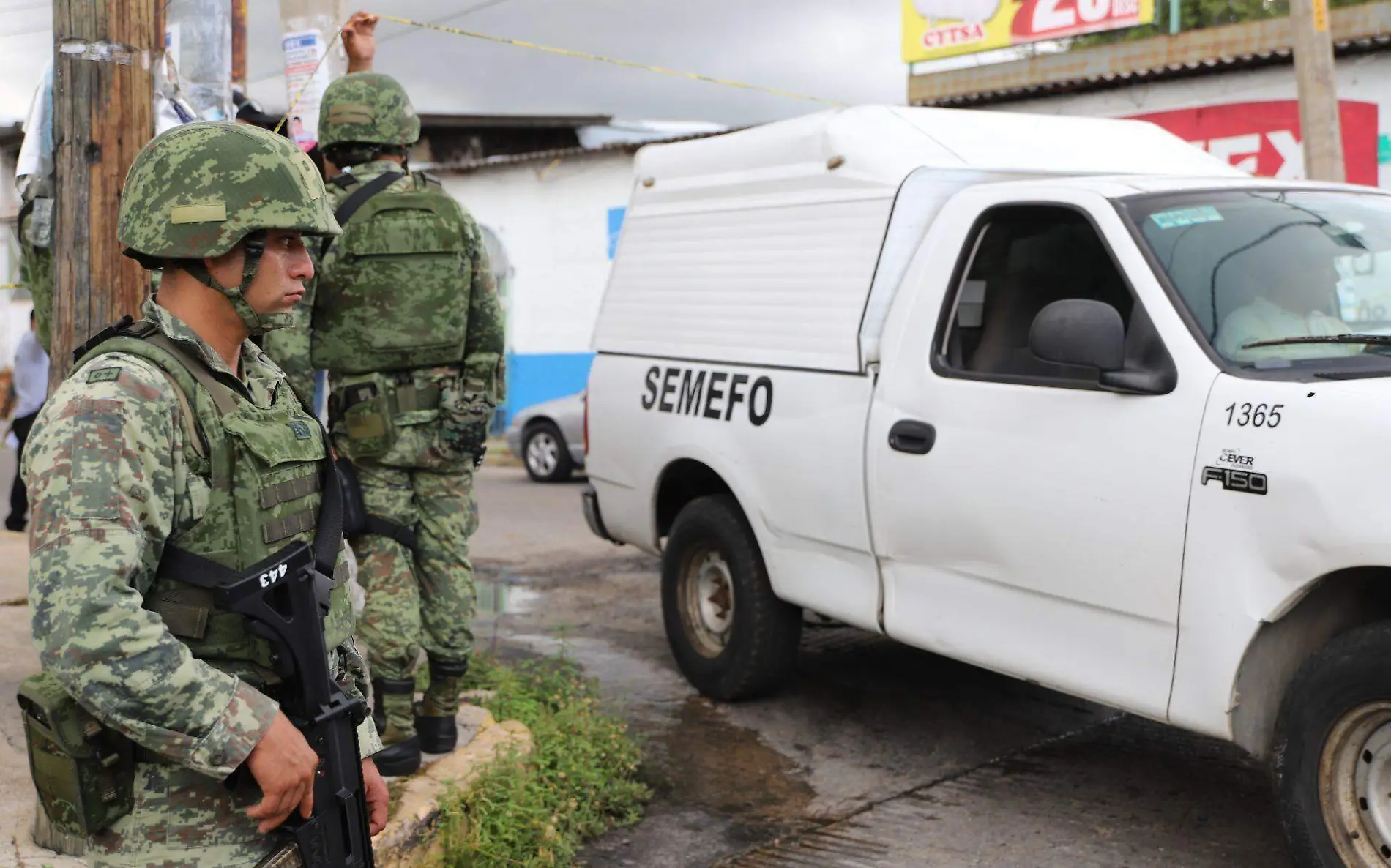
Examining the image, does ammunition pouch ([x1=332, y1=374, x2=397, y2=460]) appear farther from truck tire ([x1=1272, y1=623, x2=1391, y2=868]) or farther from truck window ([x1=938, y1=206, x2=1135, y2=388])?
truck tire ([x1=1272, y1=623, x2=1391, y2=868])

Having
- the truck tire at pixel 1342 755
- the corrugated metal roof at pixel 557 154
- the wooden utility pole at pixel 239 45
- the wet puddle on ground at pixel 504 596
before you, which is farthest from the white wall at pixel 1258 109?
the truck tire at pixel 1342 755

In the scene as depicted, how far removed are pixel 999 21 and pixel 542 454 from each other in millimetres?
7113

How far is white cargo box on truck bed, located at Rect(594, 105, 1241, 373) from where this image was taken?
16.0ft

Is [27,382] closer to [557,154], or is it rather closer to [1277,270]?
[1277,270]

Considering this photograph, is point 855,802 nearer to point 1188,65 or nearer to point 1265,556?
point 1265,556

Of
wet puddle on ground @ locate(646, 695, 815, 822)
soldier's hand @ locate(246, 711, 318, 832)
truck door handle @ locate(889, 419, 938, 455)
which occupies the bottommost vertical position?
wet puddle on ground @ locate(646, 695, 815, 822)

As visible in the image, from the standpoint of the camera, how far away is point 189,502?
75.4 inches

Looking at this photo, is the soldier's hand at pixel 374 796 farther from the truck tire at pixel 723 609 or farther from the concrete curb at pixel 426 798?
the truck tire at pixel 723 609

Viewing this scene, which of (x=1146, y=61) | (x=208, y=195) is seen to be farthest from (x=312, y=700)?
(x=1146, y=61)

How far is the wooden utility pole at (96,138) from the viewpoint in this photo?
3.34 meters

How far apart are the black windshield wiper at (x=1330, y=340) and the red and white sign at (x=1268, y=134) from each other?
9.71 m

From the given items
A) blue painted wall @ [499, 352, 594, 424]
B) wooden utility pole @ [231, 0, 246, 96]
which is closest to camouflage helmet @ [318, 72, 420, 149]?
wooden utility pole @ [231, 0, 246, 96]

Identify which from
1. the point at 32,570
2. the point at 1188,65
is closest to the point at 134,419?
the point at 32,570

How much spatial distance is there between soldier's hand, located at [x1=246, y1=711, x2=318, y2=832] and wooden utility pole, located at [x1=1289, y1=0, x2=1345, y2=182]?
8.43m
